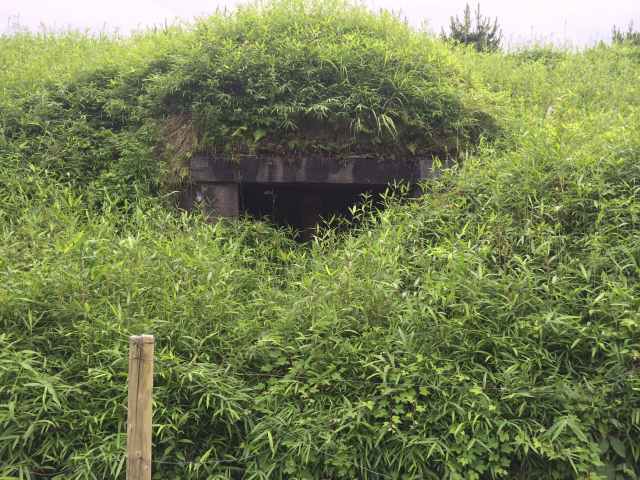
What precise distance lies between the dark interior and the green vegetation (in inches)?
39.7

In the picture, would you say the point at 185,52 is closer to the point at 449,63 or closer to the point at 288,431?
the point at 449,63

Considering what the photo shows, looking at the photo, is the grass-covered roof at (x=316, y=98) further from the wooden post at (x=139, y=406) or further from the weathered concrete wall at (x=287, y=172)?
the wooden post at (x=139, y=406)

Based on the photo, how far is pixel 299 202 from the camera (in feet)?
21.3

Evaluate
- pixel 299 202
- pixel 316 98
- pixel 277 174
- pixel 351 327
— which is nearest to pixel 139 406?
pixel 351 327

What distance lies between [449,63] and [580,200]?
2753mm

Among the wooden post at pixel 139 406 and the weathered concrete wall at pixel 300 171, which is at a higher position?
the weathered concrete wall at pixel 300 171

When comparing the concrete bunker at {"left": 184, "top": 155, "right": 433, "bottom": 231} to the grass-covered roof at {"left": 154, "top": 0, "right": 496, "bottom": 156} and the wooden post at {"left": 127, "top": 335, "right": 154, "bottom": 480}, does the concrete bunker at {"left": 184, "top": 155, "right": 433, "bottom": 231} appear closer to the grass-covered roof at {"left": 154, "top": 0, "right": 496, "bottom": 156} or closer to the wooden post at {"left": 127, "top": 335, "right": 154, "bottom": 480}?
the grass-covered roof at {"left": 154, "top": 0, "right": 496, "bottom": 156}

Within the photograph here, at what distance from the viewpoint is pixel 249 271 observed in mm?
4328

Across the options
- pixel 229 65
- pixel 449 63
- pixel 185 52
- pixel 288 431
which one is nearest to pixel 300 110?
pixel 229 65

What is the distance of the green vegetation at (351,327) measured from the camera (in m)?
2.92

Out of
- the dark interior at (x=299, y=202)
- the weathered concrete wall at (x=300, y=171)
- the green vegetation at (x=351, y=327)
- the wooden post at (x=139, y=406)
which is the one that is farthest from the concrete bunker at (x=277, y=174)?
the wooden post at (x=139, y=406)

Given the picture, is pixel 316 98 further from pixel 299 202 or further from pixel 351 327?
pixel 351 327

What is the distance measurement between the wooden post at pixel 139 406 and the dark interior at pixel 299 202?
12.3 ft

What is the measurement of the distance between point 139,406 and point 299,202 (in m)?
4.38
